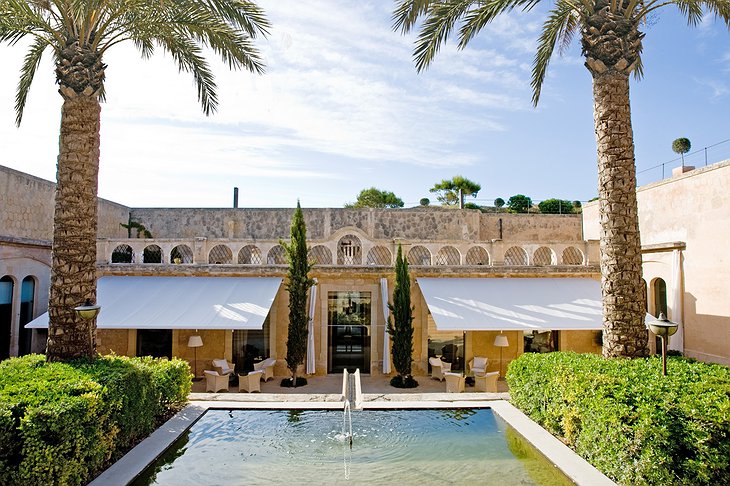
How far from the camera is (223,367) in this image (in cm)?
1377

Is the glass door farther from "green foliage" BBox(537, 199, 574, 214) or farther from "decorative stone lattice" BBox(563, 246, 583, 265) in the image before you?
"green foliage" BBox(537, 199, 574, 214)

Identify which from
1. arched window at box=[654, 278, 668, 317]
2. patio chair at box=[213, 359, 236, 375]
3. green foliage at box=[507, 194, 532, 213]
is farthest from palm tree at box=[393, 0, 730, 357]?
green foliage at box=[507, 194, 532, 213]

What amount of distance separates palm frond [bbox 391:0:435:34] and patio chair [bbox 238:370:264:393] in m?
9.18

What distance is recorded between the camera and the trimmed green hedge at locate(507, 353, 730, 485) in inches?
208

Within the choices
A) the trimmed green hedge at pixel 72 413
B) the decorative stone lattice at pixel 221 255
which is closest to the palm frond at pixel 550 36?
the trimmed green hedge at pixel 72 413

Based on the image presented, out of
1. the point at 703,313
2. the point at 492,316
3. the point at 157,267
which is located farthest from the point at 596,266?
the point at 157,267

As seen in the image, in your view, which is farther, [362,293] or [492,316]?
[362,293]

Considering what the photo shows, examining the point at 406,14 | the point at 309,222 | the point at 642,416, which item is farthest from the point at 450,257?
the point at 642,416

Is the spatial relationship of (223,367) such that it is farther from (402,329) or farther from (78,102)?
(78,102)

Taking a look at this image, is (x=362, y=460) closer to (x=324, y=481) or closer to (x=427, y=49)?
(x=324, y=481)

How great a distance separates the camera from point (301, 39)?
1043 centimetres

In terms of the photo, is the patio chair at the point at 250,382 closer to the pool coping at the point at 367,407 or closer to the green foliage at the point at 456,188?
the pool coping at the point at 367,407

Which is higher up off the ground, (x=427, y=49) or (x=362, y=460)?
(x=427, y=49)

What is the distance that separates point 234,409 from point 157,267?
7426mm
